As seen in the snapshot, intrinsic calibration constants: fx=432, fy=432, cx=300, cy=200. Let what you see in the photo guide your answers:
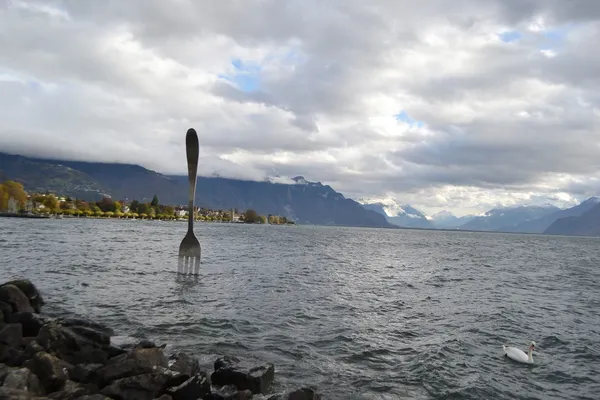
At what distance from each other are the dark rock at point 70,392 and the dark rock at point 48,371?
193mm

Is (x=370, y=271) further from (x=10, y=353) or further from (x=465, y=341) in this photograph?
(x=10, y=353)

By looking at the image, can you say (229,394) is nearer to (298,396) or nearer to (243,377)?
(243,377)

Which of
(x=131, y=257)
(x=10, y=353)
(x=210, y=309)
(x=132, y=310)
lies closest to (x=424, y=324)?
(x=210, y=309)

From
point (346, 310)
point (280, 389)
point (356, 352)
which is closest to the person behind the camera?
point (280, 389)

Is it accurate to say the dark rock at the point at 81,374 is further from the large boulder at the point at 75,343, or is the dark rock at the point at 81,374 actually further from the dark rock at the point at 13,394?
the dark rock at the point at 13,394

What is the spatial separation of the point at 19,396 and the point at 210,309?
1751 cm

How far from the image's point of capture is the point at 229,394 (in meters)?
13.1

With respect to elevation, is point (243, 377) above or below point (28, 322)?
below

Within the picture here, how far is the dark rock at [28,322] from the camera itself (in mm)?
17438

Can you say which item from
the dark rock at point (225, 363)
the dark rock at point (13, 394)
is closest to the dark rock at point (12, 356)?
the dark rock at point (13, 394)

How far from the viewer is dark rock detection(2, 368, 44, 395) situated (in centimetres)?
1112

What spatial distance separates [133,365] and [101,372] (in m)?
0.94

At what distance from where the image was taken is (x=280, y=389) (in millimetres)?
15570

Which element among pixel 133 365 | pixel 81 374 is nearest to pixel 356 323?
A: pixel 133 365
